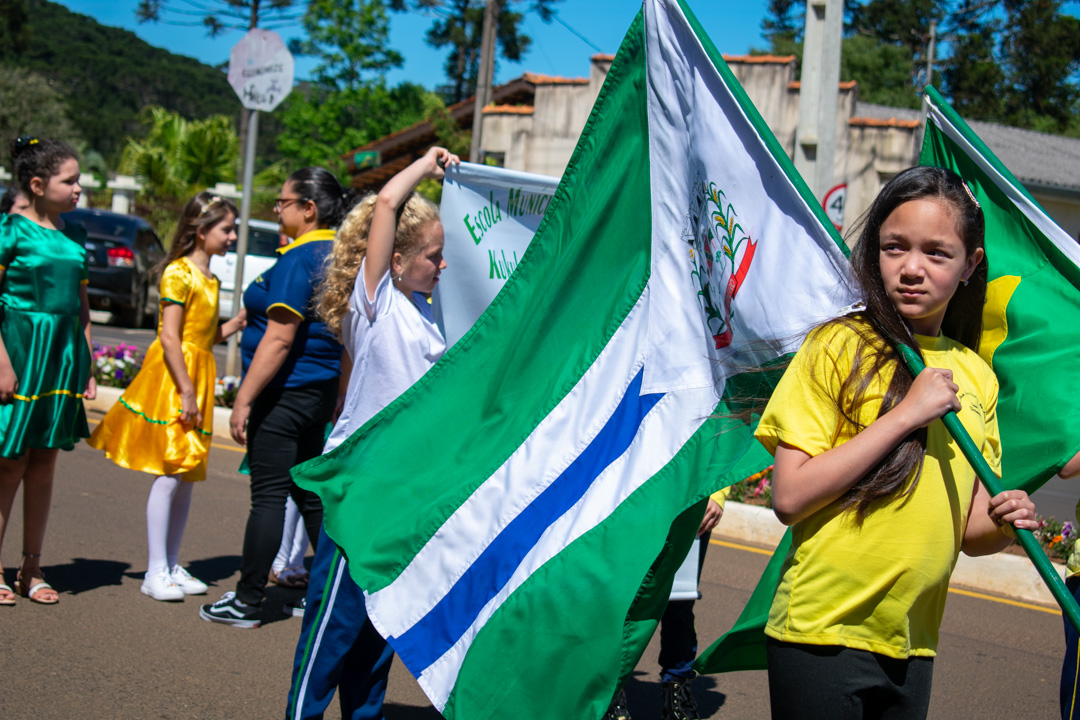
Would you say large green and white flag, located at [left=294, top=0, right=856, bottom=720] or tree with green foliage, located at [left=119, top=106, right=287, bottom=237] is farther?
tree with green foliage, located at [left=119, top=106, right=287, bottom=237]

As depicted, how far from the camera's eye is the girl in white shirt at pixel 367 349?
308 centimetres

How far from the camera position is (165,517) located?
188 inches

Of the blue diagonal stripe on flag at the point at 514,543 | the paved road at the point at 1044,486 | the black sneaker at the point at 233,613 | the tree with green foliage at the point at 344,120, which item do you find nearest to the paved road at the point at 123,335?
the paved road at the point at 1044,486

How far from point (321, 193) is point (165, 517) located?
170 cm

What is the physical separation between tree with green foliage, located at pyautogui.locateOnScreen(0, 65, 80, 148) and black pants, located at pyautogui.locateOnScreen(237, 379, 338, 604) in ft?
131

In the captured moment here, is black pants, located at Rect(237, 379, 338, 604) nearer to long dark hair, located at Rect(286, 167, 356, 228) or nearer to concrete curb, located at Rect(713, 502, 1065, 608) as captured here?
long dark hair, located at Rect(286, 167, 356, 228)

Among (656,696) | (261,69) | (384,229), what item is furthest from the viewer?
(261,69)

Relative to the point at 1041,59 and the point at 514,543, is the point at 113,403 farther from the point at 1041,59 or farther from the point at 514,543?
the point at 1041,59

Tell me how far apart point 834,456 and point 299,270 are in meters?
2.87

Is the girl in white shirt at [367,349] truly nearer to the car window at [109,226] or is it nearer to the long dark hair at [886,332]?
the long dark hair at [886,332]

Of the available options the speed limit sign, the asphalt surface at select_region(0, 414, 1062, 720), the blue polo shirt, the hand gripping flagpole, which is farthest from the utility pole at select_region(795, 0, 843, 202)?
the hand gripping flagpole

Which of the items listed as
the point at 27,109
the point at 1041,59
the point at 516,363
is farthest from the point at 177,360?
the point at 1041,59

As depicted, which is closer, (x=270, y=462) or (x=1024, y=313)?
(x=1024, y=313)

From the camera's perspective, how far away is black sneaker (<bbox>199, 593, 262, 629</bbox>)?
4.50m
